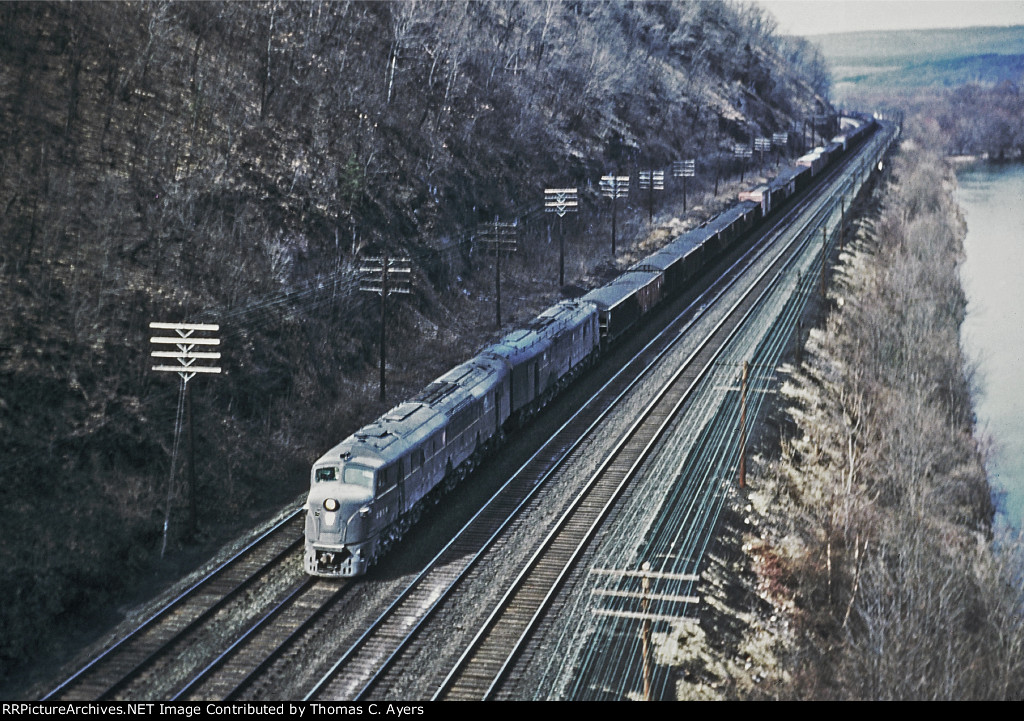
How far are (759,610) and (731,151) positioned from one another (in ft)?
322

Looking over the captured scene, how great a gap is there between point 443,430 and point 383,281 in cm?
1029

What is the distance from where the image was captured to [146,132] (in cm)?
4172

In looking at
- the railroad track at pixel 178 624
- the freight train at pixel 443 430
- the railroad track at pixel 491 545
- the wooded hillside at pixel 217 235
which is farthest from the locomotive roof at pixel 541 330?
the railroad track at pixel 178 624

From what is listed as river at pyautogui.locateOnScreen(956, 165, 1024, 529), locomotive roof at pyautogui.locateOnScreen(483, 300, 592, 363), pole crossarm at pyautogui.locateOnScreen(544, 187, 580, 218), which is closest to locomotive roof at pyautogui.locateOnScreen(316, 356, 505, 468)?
locomotive roof at pyautogui.locateOnScreen(483, 300, 592, 363)

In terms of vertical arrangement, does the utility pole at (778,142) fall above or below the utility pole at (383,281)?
above

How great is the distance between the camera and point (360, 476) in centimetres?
2439

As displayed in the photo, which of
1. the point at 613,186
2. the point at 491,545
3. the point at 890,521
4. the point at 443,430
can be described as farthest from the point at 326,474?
the point at 613,186

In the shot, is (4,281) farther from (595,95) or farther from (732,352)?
(595,95)

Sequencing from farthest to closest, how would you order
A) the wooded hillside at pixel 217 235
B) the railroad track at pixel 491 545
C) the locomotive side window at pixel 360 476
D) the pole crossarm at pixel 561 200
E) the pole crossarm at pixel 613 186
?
the pole crossarm at pixel 613 186
the pole crossarm at pixel 561 200
the wooded hillside at pixel 217 235
the locomotive side window at pixel 360 476
the railroad track at pixel 491 545

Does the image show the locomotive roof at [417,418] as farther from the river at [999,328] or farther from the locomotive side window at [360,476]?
the river at [999,328]

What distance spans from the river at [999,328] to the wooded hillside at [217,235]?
2462 cm

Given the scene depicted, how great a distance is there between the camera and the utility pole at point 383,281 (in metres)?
37.1

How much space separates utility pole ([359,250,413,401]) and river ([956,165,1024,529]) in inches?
983

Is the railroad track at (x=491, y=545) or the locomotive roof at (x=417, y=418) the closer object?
the railroad track at (x=491, y=545)
